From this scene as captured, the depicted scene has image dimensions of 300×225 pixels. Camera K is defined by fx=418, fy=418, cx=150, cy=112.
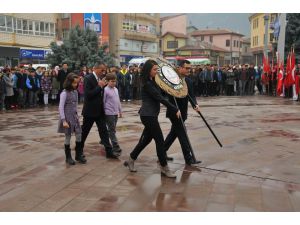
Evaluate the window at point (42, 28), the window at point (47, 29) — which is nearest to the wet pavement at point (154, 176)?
the window at point (42, 28)

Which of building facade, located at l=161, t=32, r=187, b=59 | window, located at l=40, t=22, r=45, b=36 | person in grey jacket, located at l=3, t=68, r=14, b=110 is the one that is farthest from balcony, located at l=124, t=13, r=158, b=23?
person in grey jacket, located at l=3, t=68, r=14, b=110

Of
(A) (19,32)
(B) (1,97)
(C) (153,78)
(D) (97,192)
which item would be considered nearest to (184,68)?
(C) (153,78)

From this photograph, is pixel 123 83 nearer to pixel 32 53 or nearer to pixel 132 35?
pixel 32 53

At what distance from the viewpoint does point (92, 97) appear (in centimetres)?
713

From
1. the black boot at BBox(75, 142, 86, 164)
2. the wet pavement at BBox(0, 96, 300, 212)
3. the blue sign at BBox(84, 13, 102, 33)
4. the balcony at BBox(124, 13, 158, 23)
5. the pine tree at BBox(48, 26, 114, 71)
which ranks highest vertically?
the balcony at BBox(124, 13, 158, 23)

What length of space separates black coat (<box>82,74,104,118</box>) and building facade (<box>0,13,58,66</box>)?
30623 mm

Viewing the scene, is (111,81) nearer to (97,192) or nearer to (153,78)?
(153,78)

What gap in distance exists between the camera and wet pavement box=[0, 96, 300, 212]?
504cm

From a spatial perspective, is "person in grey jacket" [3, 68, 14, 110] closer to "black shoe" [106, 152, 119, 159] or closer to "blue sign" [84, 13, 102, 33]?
"black shoe" [106, 152, 119, 159]

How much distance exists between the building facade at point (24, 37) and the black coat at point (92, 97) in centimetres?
3062

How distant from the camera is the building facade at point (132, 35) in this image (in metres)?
59.3

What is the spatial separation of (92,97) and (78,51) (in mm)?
20582

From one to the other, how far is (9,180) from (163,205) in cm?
246

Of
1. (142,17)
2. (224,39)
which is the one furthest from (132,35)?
(224,39)
